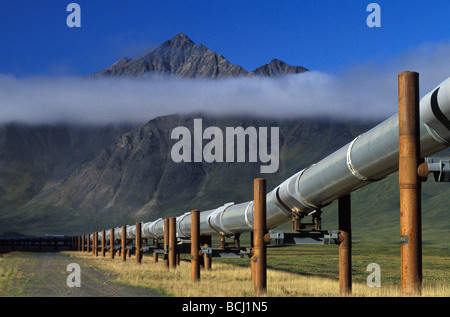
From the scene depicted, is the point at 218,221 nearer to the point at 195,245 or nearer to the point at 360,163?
the point at 195,245

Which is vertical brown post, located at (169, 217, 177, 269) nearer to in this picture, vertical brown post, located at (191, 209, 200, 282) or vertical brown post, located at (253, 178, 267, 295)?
vertical brown post, located at (191, 209, 200, 282)

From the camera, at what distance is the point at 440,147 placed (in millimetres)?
18719

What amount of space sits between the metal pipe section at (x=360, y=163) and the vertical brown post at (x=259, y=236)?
104cm

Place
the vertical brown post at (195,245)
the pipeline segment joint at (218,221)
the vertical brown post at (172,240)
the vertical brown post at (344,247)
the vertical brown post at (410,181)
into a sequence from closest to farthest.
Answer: the vertical brown post at (410,181), the vertical brown post at (344,247), the vertical brown post at (195,245), the pipeline segment joint at (218,221), the vertical brown post at (172,240)

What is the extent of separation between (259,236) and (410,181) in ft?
24.9

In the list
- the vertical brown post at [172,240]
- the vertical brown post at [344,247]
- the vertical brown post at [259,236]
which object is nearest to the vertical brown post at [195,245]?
the vertical brown post at [172,240]

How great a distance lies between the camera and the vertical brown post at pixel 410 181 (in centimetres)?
1844

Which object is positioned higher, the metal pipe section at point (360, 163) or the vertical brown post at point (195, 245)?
the metal pipe section at point (360, 163)

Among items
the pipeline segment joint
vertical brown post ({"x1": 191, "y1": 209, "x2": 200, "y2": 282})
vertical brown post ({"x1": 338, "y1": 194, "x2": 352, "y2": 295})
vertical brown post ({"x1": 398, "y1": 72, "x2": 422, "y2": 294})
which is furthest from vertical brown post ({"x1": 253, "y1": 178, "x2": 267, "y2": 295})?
the pipeline segment joint

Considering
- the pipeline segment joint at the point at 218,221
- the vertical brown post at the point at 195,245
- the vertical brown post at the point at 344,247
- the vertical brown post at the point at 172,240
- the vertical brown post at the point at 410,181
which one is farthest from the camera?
the vertical brown post at the point at 172,240

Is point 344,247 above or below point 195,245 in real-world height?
above

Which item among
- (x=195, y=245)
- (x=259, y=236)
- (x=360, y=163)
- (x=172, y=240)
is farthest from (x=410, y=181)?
(x=172, y=240)

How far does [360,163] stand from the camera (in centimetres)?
2050

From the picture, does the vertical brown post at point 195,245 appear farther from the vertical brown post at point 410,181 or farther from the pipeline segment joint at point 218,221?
the vertical brown post at point 410,181
